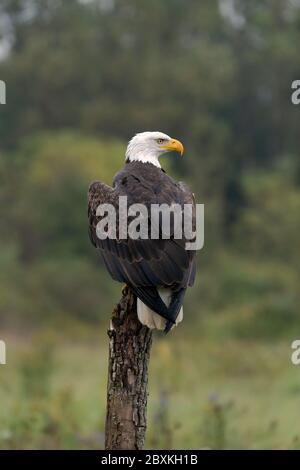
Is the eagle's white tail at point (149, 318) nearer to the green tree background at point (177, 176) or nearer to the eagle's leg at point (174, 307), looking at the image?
the eagle's leg at point (174, 307)

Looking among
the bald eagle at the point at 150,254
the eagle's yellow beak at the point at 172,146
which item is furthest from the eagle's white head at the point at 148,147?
the bald eagle at the point at 150,254

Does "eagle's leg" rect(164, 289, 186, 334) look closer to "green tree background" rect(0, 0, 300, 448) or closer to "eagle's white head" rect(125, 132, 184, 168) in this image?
"eagle's white head" rect(125, 132, 184, 168)

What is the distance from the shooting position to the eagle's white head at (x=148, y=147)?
7500 mm

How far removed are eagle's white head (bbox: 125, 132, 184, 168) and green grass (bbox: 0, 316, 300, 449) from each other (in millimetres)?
2448

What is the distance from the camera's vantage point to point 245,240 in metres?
33.7

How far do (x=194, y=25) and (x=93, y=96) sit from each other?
31.8 feet

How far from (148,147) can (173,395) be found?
Result: 6.50 meters

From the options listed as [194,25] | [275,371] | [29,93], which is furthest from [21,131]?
[275,371]

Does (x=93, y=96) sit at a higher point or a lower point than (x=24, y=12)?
lower

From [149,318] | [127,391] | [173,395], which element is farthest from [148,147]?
[173,395]

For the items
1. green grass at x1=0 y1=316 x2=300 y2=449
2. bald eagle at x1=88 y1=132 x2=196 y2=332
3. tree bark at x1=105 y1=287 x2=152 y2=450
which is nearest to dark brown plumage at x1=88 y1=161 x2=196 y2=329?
bald eagle at x1=88 y1=132 x2=196 y2=332

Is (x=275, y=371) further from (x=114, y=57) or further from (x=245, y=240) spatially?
(x=114, y=57)

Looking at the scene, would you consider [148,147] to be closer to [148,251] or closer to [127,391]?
[148,251]

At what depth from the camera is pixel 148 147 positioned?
7605 millimetres
